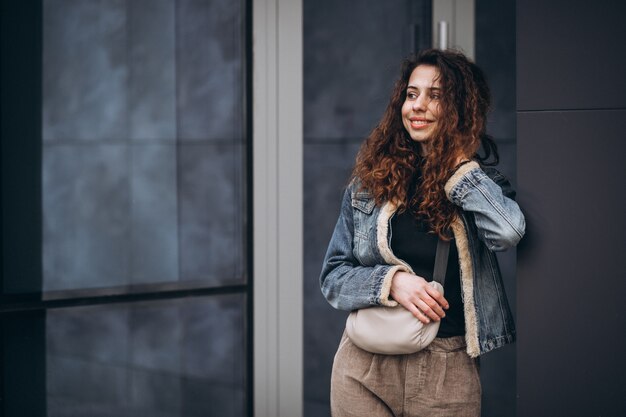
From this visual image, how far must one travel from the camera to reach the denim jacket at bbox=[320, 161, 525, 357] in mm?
2645

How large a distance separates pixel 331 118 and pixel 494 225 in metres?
2.35

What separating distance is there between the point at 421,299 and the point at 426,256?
0.66 feet

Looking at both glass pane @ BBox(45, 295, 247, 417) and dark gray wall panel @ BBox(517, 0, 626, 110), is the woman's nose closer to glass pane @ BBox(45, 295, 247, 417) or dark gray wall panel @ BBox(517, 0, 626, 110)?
dark gray wall panel @ BBox(517, 0, 626, 110)

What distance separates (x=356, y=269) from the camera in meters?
2.88

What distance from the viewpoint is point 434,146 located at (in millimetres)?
2797

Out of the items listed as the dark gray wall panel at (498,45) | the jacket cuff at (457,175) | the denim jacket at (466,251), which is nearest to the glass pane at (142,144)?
the dark gray wall panel at (498,45)

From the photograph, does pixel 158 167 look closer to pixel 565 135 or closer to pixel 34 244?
pixel 34 244

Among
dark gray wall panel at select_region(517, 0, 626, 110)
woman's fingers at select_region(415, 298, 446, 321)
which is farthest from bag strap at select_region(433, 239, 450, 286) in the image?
dark gray wall panel at select_region(517, 0, 626, 110)

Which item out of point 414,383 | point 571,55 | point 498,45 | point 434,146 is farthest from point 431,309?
point 498,45

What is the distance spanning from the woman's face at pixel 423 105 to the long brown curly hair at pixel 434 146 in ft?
→ 0.07

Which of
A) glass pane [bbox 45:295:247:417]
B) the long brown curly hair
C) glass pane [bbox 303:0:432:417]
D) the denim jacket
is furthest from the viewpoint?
glass pane [bbox 303:0:432:417]

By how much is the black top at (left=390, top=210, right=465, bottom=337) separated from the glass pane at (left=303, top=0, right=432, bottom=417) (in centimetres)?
197

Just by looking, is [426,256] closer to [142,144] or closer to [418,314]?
[418,314]

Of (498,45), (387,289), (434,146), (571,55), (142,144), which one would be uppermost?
(498,45)
